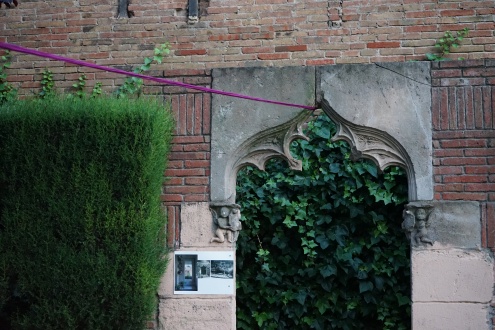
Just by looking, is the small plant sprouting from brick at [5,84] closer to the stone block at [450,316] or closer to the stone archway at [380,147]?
the stone archway at [380,147]

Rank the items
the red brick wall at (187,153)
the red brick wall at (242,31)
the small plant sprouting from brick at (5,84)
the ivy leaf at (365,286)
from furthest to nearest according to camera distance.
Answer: the red brick wall at (242,31)
the ivy leaf at (365,286)
the small plant sprouting from brick at (5,84)
the red brick wall at (187,153)

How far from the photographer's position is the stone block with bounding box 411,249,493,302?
4746 millimetres

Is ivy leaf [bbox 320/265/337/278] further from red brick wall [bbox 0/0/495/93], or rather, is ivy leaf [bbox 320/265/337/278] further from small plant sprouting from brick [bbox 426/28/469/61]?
small plant sprouting from brick [bbox 426/28/469/61]

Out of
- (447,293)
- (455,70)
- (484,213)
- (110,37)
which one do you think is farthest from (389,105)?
(110,37)

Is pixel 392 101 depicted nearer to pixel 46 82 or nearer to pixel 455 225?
pixel 455 225

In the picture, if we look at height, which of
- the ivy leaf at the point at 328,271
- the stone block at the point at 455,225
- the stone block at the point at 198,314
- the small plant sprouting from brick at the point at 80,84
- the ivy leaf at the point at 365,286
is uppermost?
the small plant sprouting from brick at the point at 80,84

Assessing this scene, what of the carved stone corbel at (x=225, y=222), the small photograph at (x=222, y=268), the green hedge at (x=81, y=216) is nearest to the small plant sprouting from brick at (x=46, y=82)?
the green hedge at (x=81, y=216)

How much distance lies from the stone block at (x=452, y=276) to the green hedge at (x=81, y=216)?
1.87 m

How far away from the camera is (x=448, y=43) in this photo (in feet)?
22.9

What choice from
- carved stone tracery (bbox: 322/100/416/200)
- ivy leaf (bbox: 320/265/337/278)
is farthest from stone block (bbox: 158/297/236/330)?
ivy leaf (bbox: 320/265/337/278)

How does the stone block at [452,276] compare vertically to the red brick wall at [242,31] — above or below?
below

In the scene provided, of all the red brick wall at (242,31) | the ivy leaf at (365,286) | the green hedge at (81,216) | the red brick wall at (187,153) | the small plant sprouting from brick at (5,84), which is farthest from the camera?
the red brick wall at (242,31)

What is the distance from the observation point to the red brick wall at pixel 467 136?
484 centimetres

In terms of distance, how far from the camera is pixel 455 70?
4965mm
